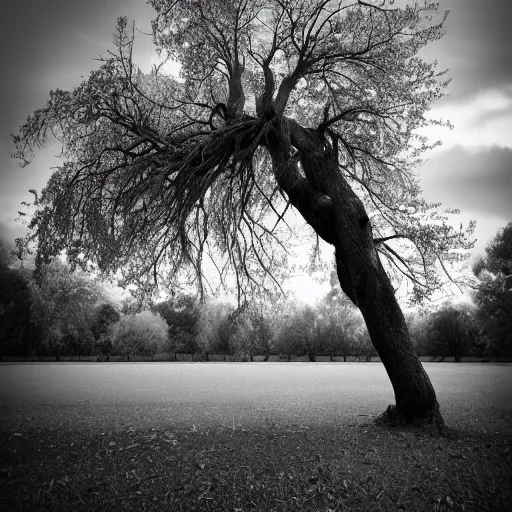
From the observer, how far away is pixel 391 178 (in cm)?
886

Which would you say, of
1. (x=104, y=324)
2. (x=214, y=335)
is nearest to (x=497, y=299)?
(x=214, y=335)

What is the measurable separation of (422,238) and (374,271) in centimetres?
182

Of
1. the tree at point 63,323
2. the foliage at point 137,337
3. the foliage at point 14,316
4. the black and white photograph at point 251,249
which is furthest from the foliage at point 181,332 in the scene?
A: the black and white photograph at point 251,249

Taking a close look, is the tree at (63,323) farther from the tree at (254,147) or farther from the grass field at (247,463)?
the grass field at (247,463)

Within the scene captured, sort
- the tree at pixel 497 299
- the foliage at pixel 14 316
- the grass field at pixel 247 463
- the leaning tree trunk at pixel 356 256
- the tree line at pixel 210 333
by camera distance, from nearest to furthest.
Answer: the grass field at pixel 247 463 < the leaning tree trunk at pixel 356 256 < the tree at pixel 497 299 < the foliage at pixel 14 316 < the tree line at pixel 210 333

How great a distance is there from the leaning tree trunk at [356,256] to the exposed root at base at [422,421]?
Answer: 0.08ft

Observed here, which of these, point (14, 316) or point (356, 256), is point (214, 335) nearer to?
point (14, 316)

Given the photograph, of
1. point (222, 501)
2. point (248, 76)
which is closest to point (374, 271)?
point (222, 501)

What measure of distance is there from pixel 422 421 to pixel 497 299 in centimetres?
1899

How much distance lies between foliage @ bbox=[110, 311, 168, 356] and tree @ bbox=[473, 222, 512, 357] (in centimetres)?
3796

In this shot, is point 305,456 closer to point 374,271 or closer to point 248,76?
point 374,271

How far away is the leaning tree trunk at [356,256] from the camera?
586 centimetres

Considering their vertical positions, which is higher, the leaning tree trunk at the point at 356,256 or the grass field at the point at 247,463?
the leaning tree trunk at the point at 356,256

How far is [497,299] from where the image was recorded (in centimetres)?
2058
